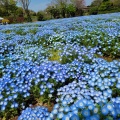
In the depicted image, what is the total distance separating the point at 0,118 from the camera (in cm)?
379

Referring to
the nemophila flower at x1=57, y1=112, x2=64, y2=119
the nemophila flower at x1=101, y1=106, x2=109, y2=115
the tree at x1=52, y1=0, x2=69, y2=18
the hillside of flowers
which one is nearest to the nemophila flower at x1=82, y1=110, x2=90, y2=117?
the hillside of flowers

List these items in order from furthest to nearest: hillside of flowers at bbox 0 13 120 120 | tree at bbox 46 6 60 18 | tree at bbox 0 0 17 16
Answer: tree at bbox 46 6 60 18 → tree at bbox 0 0 17 16 → hillside of flowers at bbox 0 13 120 120

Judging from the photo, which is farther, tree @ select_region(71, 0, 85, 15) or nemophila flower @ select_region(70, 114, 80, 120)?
tree @ select_region(71, 0, 85, 15)

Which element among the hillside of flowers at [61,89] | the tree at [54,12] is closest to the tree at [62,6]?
the tree at [54,12]

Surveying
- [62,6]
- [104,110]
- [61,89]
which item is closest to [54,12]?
[62,6]

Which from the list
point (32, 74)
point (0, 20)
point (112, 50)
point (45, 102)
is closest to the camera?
point (45, 102)

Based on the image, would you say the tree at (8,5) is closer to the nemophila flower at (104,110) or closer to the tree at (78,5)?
the tree at (78,5)

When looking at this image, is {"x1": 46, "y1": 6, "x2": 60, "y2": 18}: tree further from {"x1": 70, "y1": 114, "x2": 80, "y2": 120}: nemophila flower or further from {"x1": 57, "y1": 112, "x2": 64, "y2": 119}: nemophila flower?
{"x1": 70, "y1": 114, "x2": 80, "y2": 120}: nemophila flower

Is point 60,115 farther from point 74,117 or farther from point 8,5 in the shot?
point 8,5

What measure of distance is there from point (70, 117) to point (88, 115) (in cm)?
18

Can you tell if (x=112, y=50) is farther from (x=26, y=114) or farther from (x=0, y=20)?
(x=0, y=20)

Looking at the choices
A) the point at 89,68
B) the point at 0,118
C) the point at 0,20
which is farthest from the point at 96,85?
the point at 0,20

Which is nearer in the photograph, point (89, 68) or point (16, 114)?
point (16, 114)

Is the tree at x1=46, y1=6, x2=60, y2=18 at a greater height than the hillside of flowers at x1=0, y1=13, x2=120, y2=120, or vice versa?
the hillside of flowers at x1=0, y1=13, x2=120, y2=120
